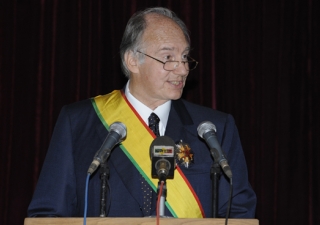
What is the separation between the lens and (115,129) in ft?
7.41

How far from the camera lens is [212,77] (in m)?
4.25

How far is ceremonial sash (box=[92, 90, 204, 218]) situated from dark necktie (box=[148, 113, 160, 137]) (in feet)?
0.13

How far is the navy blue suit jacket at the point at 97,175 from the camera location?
2.64 meters

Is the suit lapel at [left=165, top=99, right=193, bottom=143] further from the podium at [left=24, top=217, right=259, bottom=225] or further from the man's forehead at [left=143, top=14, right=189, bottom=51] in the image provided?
the podium at [left=24, top=217, right=259, bottom=225]

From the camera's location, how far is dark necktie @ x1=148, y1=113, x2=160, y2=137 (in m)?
2.87

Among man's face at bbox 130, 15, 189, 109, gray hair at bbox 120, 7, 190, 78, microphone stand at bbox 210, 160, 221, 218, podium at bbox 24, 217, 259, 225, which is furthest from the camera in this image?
gray hair at bbox 120, 7, 190, 78

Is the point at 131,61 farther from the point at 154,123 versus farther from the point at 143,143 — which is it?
the point at 143,143

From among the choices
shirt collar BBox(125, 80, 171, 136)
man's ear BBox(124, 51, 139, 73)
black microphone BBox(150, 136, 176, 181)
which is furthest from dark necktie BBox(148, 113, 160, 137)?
black microphone BBox(150, 136, 176, 181)

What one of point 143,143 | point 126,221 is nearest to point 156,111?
point 143,143

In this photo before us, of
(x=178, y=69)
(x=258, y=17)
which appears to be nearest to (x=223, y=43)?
(x=258, y=17)

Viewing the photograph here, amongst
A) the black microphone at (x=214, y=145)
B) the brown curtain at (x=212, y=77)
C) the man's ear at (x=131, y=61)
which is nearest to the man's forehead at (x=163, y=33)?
the man's ear at (x=131, y=61)

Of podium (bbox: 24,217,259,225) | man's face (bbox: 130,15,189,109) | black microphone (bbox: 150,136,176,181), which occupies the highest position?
man's face (bbox: 130,15,189,109)

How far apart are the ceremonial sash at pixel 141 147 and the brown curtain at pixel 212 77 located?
3.82 feet

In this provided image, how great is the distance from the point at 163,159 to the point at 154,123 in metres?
0.77
